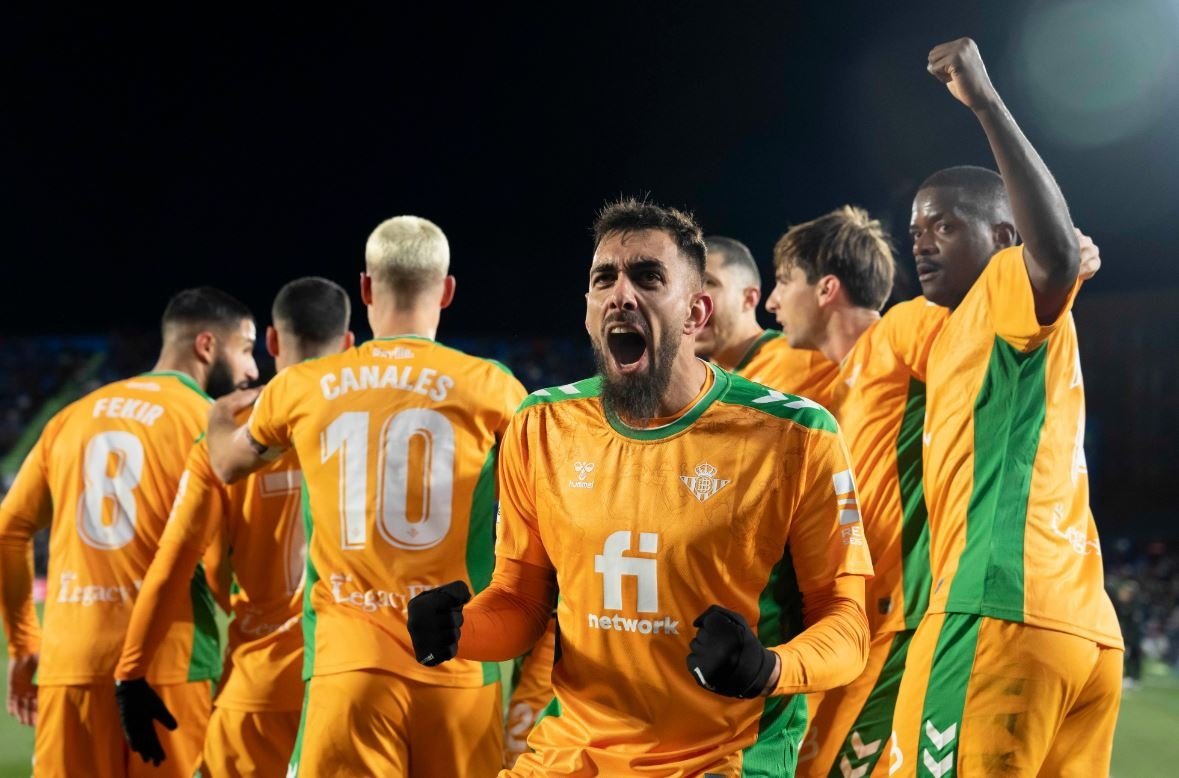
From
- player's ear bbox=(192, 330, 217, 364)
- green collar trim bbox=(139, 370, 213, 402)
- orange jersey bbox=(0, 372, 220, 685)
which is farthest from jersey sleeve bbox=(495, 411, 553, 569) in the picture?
player's ear bbox=(192, 330, 217, 364)

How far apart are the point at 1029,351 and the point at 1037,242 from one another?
36cm

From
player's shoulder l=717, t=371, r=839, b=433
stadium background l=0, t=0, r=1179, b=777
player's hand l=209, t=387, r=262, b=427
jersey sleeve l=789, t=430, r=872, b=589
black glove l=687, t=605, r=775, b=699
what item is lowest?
black glove l=687, t=605, r=775, b=699

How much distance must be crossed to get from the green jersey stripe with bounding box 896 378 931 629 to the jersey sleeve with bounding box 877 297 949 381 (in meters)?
0.10

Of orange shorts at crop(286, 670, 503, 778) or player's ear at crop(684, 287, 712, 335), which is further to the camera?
orange shorts at crop(286, 670, 503, 778)

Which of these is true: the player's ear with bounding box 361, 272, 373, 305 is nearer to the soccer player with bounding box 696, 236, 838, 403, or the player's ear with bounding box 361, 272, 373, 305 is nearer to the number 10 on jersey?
the number 10 on jersey

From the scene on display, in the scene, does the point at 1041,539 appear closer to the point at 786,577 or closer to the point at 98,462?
the point at 786,577

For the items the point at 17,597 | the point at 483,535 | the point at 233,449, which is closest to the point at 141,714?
the point at 233,449

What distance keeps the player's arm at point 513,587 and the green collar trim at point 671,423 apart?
9.7 inches

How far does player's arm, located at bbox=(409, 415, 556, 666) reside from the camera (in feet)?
8.35

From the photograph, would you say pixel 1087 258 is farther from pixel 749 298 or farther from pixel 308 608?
pixel 308 608

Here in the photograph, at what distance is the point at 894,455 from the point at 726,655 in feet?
6.77

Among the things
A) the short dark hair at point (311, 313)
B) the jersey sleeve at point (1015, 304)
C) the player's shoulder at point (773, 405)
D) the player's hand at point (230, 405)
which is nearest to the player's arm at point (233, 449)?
the player's hand at point (230, 405)

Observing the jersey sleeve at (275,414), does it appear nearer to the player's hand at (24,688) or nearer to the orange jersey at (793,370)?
the orange jersey at (793,370)

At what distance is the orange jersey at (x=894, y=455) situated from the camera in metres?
3.79
